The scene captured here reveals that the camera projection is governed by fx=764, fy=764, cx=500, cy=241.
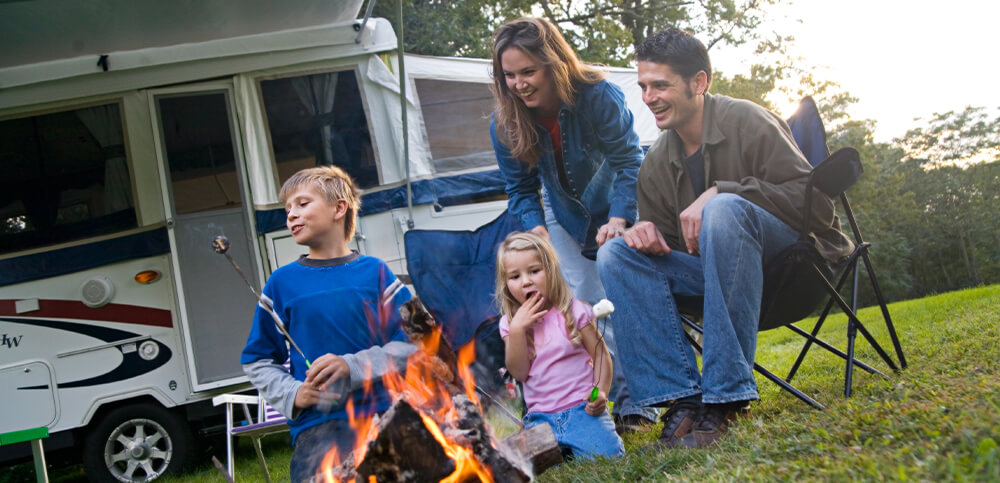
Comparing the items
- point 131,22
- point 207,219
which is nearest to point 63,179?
point 207,219

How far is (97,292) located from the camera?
4188 millimetres

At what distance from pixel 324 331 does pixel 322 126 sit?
261 centimetres

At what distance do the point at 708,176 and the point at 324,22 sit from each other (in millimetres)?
2814

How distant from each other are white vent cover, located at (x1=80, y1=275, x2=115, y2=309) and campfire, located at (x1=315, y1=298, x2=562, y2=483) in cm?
270

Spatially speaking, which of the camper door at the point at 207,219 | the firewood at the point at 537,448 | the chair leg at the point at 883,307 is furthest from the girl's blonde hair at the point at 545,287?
the camper door at the point at 207,219

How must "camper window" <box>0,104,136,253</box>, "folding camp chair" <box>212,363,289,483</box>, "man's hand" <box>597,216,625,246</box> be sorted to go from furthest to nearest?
"camper window" <box>0,104,136,253</box> < "folding camp chair" <box>212,363,289,483</box> < "man's hand" <box>597,216,625,246</box>

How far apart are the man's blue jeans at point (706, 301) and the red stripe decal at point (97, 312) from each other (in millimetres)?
3002

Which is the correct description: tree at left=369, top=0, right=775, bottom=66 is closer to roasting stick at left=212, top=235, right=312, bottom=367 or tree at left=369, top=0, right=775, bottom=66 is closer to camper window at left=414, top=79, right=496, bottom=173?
camper window at left=414, top=79, right=496, bottom=173

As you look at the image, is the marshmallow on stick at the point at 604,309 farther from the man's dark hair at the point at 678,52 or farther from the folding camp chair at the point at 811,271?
the man's dark hair at the point at 678,52

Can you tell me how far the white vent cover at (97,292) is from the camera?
4.18 m

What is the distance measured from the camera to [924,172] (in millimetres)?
11836

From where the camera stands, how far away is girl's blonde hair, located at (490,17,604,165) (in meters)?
2.65

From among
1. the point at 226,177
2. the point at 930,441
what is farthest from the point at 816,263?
the point at 226,177

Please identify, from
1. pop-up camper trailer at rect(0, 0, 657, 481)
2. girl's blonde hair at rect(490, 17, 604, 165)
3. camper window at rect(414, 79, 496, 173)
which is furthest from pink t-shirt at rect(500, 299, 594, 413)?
camper window at rect(414, 79, 496, 173)
